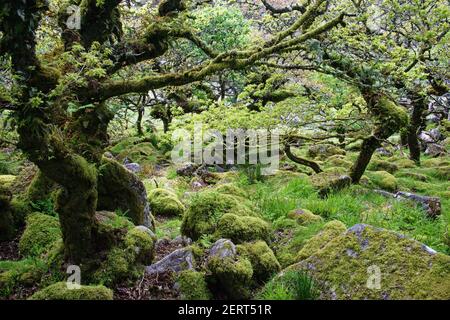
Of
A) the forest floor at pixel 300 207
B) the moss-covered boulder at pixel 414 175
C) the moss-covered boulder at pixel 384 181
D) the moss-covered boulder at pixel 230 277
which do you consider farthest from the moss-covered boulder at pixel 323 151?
the moss-covered boulder at pixel 230 277

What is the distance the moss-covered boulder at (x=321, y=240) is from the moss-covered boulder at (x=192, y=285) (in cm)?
166

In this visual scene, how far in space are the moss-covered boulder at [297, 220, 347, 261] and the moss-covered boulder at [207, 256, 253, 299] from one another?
1.13 metres

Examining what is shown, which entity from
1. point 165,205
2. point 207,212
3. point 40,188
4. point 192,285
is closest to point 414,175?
point 165,205

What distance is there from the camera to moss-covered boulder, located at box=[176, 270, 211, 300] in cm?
545

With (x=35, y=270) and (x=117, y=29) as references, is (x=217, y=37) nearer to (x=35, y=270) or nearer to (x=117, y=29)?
(x=117, y=29)

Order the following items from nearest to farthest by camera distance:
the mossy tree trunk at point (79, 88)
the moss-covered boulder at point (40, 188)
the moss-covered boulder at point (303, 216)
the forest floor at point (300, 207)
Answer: the mossy tree trunk at point (79, 88), the forest floor at point (300, 207), the moss-covered boulder at point (40, 188), the moss-covered boulder at point (303, 216)

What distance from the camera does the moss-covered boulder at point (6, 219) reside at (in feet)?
24.4

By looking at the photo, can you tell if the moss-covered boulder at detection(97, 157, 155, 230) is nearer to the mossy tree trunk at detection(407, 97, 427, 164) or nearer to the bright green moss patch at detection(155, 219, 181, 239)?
the bright green moss patch at detection(155, 219, 181, 239)

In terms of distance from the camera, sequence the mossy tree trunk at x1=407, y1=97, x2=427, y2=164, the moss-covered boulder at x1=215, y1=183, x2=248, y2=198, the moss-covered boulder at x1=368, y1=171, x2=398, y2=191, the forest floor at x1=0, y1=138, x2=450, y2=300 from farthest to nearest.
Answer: the mossy tree trunk at x1=407, y1=97, x2=427, y2=164 → the moss-covered boulder at x1=368, y1=171, x2=398, y2=191 → the moss-covered boulder at x1=215, y1=183, x2=248, y2=198 → the forest floor at x1=0, y1=138, x2=450, y2=300

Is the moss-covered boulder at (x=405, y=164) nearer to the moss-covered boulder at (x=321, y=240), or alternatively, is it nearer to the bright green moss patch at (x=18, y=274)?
the moss-covered boulder at (x=321, y=240)

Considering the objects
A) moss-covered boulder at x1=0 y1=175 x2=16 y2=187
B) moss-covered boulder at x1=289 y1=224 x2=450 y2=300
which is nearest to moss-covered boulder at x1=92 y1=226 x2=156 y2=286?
moss-covered boulder at x1=289 y1=224 x2=450 y2=300

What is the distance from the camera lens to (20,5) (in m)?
4.25

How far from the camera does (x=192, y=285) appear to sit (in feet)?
Answer: 18.2

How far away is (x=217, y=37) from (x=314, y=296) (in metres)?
11.2
